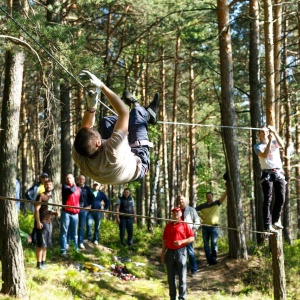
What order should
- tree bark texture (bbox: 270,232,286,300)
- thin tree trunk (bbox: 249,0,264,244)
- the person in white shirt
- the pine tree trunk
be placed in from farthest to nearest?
thin tree trunk (bbox: 249,0,264,244) < tree bark texture (bbox: 270,232,286,300) < the pine tree trunk < the person in white shirt

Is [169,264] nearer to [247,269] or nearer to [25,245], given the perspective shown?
[247,269]

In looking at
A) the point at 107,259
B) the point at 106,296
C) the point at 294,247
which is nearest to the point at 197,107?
the point at 294,247

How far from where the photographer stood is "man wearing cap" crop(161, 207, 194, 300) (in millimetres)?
9078

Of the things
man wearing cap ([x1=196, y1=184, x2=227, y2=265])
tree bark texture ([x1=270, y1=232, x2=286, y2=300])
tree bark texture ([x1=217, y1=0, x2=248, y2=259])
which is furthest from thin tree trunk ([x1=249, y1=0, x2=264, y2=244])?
tree bark texture ([x1=270, y1=232, x2=286, y2=300])

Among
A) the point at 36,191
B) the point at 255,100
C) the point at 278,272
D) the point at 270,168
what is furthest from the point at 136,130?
the point at 255,100

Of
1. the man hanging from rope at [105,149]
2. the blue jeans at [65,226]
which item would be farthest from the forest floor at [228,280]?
the man hanging from rope at [105,149]

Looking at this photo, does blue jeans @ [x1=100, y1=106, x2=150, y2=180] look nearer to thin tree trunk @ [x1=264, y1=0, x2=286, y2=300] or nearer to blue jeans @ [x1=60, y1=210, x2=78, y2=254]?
thin tree trunk @ [x1=264, y1=0, x2=286, y2=300]

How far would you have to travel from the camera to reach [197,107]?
2630 cm

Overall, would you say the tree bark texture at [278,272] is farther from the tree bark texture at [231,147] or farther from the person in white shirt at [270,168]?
the tree bark texture at [231,147]

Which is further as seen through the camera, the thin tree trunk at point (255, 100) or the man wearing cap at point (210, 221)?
the thin tree trunk at point (255, 100)

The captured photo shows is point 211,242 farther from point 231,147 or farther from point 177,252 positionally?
point 177,252

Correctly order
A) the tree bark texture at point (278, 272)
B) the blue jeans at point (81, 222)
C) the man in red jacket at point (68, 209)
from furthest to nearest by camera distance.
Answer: the blue jeans at point (81, 222), the man in red jacket at point (68, 209), the tree bark texture at point (278, 272)

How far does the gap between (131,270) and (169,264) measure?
3.26 m

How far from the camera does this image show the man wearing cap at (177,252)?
908 centimetres
